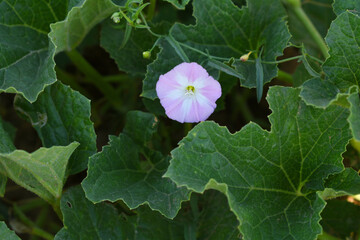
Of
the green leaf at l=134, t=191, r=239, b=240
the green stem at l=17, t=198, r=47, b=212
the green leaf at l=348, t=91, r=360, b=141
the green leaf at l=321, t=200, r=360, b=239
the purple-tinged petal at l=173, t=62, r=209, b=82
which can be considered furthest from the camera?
the green stem at l=17, t=198, r=47, b=212

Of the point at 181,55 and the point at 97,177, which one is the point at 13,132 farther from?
the point at 181,55

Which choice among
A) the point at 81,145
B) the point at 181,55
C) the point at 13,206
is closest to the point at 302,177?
the point at 181,55

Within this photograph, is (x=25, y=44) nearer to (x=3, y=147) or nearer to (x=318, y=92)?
(x=3, y=147)

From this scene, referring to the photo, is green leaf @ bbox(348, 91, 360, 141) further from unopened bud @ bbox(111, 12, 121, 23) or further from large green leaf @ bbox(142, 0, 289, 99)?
unopened bud @ bbox(111, 12, 121, 23)

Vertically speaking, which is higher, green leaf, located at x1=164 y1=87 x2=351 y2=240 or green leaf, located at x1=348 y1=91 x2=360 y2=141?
green leaf, located at x1=348 y1=91 x2=360 y2=141

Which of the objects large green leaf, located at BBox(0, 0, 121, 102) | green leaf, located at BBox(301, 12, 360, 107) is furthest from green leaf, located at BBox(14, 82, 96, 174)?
green leaf, located at BBox(301, 12, 360, 107)

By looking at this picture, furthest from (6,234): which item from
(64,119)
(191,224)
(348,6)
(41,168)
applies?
(348,6)

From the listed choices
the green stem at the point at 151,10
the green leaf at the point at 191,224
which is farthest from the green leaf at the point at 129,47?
the green leaf at the point at 191,224
